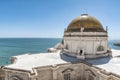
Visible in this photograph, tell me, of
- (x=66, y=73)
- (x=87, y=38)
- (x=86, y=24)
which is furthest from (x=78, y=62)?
(x=86, y=24)

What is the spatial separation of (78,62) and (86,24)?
7474 mm

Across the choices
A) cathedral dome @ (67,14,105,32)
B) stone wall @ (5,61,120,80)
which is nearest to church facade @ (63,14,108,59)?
cathedral dome @ (67,14,105,32)

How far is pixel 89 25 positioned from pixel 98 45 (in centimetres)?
416

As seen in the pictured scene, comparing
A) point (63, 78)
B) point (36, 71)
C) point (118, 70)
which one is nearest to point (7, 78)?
point (36, 71)

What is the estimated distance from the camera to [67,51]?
1072 inches

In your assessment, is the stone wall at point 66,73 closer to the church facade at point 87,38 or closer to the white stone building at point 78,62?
the white stone building at point 78,62

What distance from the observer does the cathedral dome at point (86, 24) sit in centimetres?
2489

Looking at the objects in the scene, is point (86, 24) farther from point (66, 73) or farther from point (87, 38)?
point (66, 73)

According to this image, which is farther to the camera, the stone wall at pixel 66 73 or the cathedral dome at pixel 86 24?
the cathedral dome at pixel 86 24

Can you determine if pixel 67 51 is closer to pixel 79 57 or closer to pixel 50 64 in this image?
pixel 79 57

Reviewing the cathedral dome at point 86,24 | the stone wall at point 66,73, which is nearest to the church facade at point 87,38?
the cathedral dome at point 86,24

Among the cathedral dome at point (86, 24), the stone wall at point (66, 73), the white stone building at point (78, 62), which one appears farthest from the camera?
the cathedral dome at point (86, 24)

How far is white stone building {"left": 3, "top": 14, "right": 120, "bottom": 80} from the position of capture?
59.6ft

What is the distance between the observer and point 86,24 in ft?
82.0
